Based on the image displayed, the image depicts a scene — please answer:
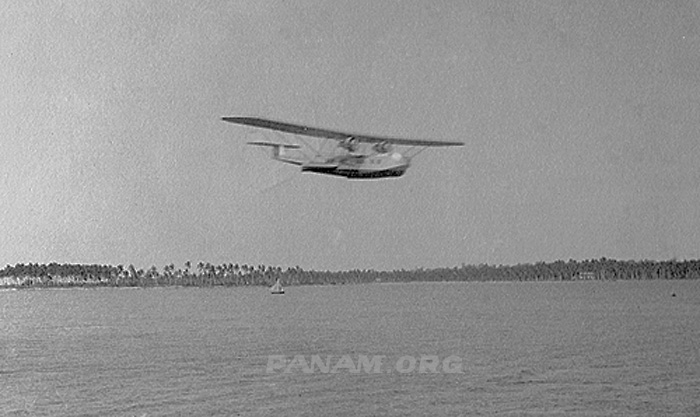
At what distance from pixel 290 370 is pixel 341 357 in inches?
373

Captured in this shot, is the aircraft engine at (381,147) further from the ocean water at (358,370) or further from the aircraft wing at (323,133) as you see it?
the ocean water at (358,370)

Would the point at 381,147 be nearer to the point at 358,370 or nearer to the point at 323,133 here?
the point at 323,133

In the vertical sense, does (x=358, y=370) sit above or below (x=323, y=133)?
below

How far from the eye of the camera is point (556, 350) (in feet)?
264

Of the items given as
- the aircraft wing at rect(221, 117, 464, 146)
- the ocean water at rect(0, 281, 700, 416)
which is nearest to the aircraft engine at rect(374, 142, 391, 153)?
the aircraft wing at rect(221, 117, 464, 146)

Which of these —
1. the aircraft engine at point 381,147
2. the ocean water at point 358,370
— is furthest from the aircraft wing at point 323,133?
the ocean water at point 358,370

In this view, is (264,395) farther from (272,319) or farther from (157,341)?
(272,319)

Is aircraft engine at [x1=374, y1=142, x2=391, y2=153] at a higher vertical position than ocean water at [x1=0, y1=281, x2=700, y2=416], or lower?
higher

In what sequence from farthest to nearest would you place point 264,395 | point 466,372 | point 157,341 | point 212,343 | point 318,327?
point 318,327, point 157,341, point 212,343, point 466,372, point 264,395

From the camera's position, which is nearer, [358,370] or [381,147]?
[381,147]

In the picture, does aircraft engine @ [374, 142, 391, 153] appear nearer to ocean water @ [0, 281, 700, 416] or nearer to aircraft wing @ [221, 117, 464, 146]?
aircraft wing @ [221, 117, 464, 146]

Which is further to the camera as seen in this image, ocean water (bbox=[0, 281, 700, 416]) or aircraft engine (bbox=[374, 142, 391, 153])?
ocean water (bbox=[0, 281, 700, 416])

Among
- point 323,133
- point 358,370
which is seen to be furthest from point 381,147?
point 358,370

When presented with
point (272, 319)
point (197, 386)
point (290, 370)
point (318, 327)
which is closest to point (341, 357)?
point (290, 370)
